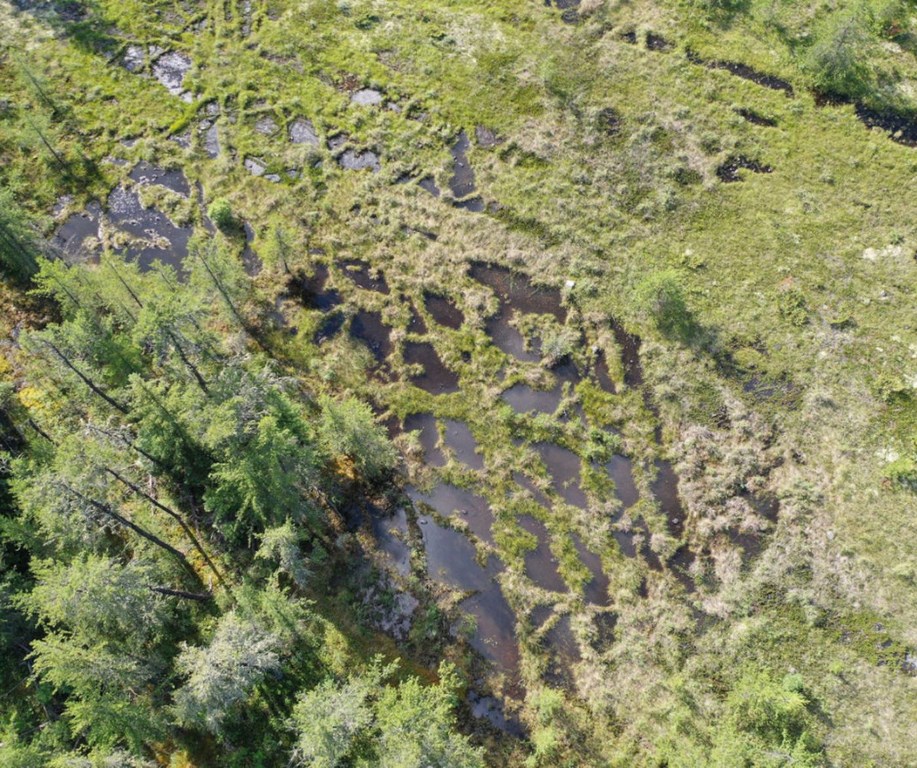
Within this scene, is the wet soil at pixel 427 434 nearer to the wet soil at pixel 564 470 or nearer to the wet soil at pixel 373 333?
the wet soil at pixel 373 333

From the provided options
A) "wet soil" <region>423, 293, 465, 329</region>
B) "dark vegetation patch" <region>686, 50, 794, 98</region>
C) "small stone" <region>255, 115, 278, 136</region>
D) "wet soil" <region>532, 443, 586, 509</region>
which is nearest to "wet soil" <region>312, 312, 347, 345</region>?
"wet soil" <region>423, 293, 465, 329</region>

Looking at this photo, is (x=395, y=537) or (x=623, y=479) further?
(x=623, y=479)

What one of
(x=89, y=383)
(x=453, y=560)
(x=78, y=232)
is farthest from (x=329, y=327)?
(x=78, y=232)

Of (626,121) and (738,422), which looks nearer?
(738,422)

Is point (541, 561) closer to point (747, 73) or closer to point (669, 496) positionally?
point (669, 496)

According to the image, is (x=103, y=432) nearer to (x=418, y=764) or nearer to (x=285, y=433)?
(x=285, y=433)

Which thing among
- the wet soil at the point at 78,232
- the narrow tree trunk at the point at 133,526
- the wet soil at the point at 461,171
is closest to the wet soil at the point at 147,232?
the wet soil at the point at 78,232

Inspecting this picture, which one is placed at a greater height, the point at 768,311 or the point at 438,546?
the point at 768,311

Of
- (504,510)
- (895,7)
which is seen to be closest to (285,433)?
(504,510)
